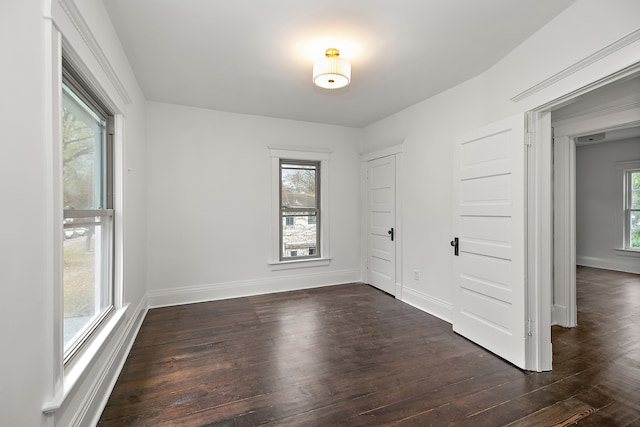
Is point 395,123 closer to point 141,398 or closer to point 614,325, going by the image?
point 614,325

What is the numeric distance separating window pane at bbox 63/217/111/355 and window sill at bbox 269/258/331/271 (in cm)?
241

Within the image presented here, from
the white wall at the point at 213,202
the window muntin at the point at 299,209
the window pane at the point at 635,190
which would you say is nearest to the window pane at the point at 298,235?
the window muntin at the point at 299,209

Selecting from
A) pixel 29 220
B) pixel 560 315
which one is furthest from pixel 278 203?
pixel 560 315

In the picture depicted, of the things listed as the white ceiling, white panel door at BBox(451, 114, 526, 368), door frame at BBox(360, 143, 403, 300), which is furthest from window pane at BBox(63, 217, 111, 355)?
door frame at BBox(360, 143, 403, 300)

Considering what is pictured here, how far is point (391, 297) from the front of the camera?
434 cm

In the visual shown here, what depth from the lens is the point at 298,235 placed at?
4.90m

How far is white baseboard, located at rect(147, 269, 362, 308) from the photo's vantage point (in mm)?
3988

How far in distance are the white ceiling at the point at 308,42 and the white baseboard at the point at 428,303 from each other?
8.22 ft

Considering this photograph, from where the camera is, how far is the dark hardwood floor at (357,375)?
1.90m

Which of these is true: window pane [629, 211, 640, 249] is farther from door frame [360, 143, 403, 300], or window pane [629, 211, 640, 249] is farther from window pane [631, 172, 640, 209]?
door frame [360, 143, 403, 300]

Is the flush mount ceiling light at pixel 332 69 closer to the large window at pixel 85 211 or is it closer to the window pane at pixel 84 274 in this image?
the large window at pixel 85 211

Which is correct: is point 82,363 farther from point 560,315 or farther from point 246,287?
point 560,315

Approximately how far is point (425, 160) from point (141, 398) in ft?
12.0

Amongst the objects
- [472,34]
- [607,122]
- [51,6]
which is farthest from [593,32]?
[51,6]
